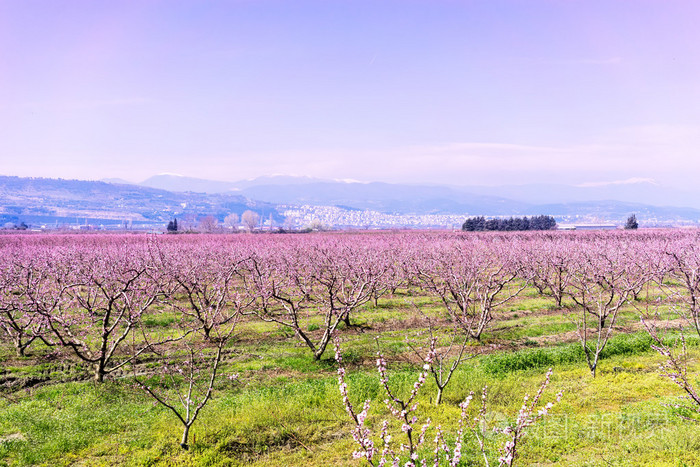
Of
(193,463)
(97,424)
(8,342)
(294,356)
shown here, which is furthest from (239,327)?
(193,463)

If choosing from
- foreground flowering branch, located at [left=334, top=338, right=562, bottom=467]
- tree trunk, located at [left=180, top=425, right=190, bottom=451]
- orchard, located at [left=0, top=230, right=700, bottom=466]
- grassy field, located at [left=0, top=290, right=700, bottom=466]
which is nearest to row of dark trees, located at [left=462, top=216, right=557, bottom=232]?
orchard, located at [left=0, top=230, right=700, bottom=466]

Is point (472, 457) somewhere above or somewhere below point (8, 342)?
above

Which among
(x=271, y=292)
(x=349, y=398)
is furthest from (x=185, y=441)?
(x=271, y=292)

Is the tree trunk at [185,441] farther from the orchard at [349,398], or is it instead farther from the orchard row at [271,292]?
the orchard row at [271,292]

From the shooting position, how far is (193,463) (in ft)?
23.9

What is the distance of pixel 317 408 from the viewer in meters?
9.47

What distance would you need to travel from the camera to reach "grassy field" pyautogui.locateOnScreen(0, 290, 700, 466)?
7508 mm

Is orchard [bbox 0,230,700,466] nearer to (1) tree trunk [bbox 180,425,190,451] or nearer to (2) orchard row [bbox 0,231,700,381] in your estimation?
(1) tree trunk [bbox 180,425,190,451]

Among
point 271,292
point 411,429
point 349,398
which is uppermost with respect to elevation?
point 411,429

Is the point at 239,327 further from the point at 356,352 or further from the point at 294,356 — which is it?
the point at 356,352

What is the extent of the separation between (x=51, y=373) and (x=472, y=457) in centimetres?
1159

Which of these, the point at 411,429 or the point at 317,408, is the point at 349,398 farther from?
the point at 411,429

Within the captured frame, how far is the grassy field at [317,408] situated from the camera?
296 inches

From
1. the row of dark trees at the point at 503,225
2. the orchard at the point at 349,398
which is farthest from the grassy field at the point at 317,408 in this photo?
the row of dark trees at the point at 503,225
